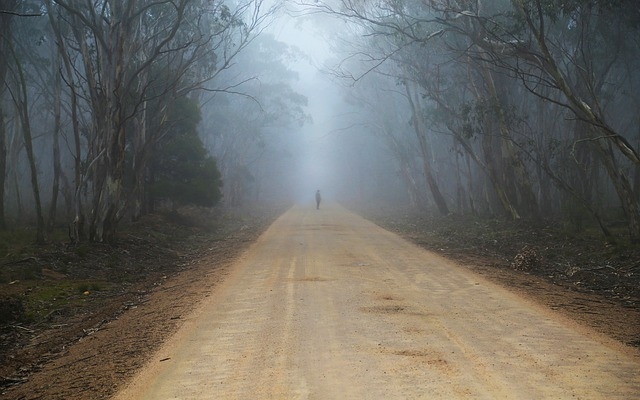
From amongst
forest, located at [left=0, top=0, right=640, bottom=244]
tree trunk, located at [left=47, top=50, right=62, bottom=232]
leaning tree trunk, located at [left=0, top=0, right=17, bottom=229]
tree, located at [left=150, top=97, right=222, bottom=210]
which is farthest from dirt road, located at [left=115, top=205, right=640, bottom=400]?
tree, located at [left=150, top=97, right=222, bottom=210]

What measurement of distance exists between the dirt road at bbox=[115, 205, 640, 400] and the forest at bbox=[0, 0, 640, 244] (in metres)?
4.80

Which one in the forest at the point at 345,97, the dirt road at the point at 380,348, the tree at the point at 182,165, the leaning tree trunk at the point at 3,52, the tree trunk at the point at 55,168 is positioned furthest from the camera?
the tree at the point at 182,165

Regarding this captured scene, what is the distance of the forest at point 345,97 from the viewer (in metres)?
16.2

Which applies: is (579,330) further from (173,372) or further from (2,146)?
(2,146)

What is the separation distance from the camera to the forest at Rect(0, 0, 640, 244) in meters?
16.2

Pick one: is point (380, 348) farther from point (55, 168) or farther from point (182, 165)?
point (182, 165)

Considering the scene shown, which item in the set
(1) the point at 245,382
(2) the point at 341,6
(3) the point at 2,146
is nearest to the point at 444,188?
(2) the point at 341,6

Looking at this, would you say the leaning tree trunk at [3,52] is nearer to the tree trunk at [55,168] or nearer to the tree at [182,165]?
the tree trunk at [55,168]

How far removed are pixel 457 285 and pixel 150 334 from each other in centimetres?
517

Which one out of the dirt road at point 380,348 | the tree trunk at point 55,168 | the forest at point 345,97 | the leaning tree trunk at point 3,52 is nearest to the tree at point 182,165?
the forest at point 345,97

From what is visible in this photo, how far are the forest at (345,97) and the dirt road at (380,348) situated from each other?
15.7 feet

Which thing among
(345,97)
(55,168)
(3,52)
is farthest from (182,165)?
(345,97)

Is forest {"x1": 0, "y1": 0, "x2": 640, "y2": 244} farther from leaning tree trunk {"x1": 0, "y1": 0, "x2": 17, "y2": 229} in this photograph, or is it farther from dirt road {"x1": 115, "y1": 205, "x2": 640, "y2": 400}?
dirt road {"x1": 115, "y1": 205, "x2": 640, "y2": 400}

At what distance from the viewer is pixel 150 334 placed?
7559 millimetres
